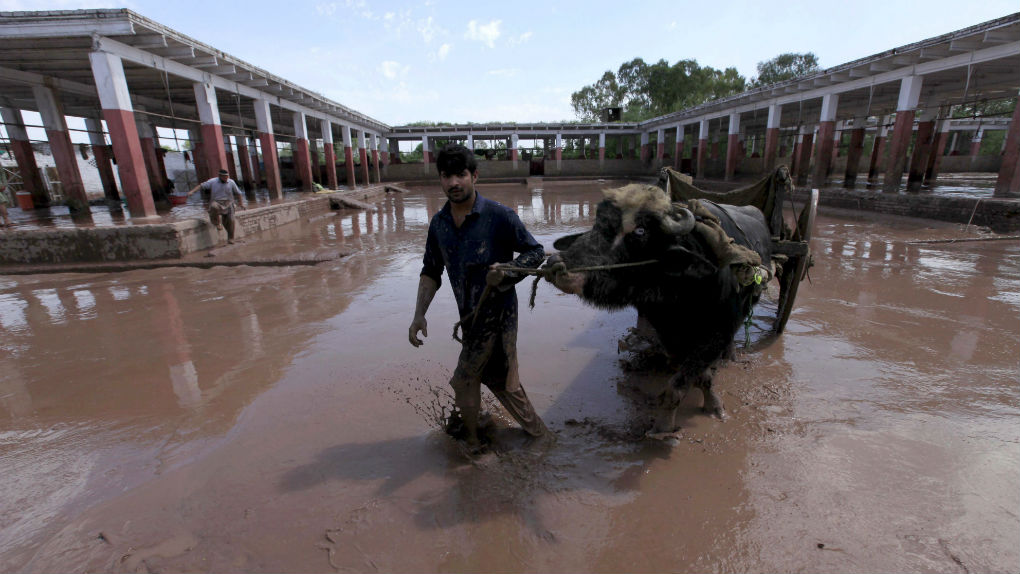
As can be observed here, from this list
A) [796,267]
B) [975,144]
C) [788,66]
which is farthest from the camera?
[788,66]

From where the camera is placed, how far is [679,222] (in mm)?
2195

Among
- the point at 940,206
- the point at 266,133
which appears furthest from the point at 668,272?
A: the point at 266,133

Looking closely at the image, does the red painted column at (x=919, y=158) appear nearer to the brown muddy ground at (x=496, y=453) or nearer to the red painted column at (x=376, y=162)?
the brown muddy ground at (x=496, y=453)

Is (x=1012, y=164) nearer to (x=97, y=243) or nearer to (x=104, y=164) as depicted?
(x=97, y=243)

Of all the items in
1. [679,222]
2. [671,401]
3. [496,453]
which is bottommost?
[496,453]

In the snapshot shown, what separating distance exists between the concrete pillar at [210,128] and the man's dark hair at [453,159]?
11.3m

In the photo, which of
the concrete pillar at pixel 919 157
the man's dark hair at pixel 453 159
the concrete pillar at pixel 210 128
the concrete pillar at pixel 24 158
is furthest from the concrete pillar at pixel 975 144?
the concrete pillar at pixel 24 158

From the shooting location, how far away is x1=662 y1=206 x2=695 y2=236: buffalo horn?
2125 millimetres

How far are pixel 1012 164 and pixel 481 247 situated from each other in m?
15.3

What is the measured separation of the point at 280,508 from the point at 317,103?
19.3 meters

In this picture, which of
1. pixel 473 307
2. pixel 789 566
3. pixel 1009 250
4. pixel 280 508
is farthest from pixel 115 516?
pixel 1009 250

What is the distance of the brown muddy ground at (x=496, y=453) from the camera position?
1892 mm

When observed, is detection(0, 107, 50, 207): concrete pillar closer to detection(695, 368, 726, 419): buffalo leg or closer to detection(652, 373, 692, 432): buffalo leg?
detection(652, 373, 692, 432): buffalo leg

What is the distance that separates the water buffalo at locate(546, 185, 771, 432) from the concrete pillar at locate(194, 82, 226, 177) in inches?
464
